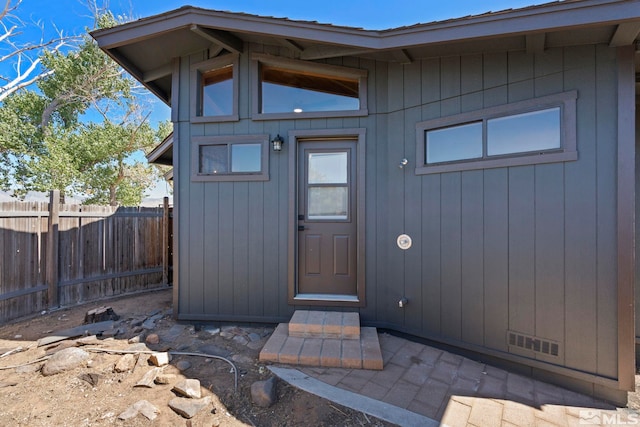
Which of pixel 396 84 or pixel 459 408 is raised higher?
pixel 396 84

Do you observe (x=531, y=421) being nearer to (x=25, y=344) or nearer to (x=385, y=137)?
(x=385, y=137)

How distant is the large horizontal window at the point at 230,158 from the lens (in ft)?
10.6

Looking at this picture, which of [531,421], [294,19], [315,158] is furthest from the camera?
[315,158]

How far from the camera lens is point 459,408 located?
1.85m

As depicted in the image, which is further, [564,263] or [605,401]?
[564,263]

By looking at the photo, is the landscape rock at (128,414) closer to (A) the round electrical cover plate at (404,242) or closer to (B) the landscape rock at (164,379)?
(B) the landscape rock at (164,379)

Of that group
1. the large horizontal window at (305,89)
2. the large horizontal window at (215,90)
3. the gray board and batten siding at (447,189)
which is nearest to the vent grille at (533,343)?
the gray board and batten siding at (447,189)

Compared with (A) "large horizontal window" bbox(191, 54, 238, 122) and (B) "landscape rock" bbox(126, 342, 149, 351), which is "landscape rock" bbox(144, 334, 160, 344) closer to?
(B) "landscape rock" bbox(126, 342, 149, 351)

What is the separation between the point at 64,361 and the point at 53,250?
2.46m

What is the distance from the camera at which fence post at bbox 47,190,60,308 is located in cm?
391

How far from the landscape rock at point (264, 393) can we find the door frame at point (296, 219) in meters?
1.19

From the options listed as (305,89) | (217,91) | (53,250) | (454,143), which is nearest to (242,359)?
(454,143)

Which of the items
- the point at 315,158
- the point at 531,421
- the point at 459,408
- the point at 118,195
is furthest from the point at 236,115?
the point at 118,195

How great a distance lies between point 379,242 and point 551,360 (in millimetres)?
1683
